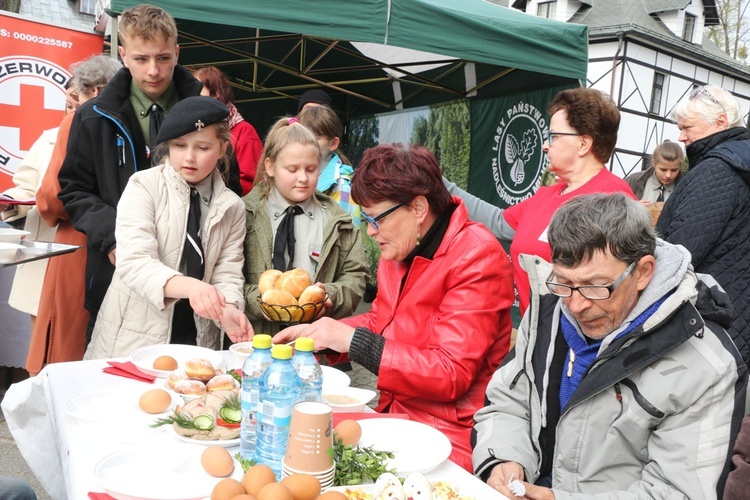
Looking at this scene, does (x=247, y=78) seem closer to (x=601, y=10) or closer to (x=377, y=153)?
(x=377, y=153)

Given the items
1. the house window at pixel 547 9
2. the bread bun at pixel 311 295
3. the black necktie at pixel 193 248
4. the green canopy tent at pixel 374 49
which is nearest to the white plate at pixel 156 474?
the bread bun at pixel 311 295

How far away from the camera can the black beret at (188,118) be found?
2.43m

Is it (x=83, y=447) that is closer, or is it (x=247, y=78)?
(x=83, y=447)

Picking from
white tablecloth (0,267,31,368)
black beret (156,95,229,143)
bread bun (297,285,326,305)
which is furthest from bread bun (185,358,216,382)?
white tablecloth (0,267,31,368)

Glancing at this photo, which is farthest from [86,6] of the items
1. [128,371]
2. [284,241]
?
[128,371]

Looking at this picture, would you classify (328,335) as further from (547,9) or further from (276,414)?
(547,9)

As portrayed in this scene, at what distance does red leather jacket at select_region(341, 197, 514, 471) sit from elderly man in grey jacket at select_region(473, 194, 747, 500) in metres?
0.21

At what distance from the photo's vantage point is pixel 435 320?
2123 mm

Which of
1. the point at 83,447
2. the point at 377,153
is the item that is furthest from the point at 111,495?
the point at 377,153

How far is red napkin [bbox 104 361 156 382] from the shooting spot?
2023 mm

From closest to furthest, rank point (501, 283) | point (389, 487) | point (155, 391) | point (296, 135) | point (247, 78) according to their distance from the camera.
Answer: point (389, 487)
point (155, 391)
point (501, 283)
point (296, 135)
point (247, 78)

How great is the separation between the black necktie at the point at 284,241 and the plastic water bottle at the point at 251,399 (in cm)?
145

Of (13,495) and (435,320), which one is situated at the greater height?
(435,320)

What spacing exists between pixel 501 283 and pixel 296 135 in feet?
4.35
